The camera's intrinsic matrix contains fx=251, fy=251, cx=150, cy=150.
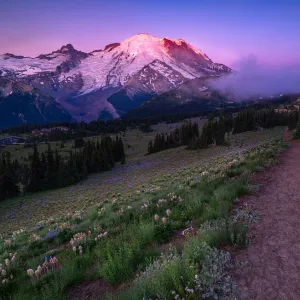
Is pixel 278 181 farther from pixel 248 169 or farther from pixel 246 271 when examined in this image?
pixel 246 271

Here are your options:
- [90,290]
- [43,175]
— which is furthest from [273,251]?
[43,175]

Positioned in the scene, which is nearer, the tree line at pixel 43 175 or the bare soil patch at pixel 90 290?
the bare soil patch at pixel 90 290

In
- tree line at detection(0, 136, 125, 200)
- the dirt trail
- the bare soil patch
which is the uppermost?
the dirt trail

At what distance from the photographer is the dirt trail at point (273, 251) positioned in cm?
444

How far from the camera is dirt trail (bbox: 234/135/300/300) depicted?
4438mm

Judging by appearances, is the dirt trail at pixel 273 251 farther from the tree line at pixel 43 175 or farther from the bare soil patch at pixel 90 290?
the tree line at pixel 43 175

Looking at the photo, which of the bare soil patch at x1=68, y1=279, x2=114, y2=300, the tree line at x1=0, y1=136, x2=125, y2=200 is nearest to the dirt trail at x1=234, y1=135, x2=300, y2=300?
the bare soil patch at x1=68, y1=279, x2=114, y2=300

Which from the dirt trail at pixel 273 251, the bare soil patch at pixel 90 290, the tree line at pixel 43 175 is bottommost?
the tree line at pixel 43 175

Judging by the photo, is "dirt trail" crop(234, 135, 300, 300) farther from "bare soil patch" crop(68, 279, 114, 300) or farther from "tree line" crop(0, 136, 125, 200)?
"tree line" crop(0, 136, 125, 200)

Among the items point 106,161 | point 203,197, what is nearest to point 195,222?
point 203,197

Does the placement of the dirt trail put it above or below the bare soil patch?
above

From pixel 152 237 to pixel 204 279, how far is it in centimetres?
281

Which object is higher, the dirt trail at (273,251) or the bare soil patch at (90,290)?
the dirt trail at (273,251)

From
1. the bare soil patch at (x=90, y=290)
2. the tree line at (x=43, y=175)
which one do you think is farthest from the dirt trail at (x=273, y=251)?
the tree line at (x=43, y=175)
